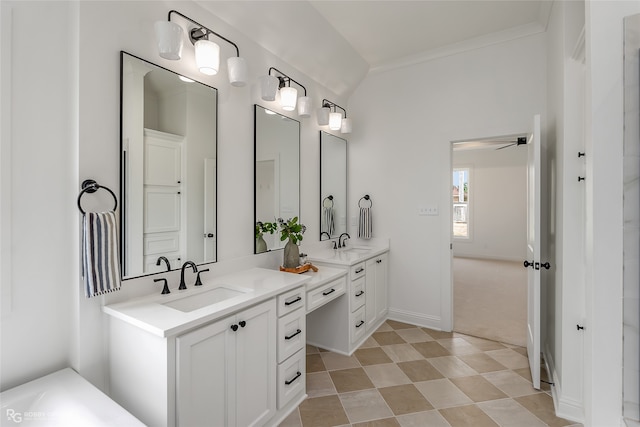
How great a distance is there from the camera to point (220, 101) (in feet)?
7.14

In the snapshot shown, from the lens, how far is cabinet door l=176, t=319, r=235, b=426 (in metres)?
1.32

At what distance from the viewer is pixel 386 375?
2420 mm

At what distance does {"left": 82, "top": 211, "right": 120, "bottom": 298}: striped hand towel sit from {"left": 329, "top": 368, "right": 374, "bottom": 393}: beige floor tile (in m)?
1.66

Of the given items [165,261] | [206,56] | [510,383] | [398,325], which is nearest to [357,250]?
[398,325]

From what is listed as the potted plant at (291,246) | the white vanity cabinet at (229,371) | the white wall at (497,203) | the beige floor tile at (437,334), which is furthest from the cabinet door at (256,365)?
the white wall at (497,203)

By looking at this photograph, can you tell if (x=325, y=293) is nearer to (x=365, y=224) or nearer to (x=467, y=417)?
(x=467, y=417)

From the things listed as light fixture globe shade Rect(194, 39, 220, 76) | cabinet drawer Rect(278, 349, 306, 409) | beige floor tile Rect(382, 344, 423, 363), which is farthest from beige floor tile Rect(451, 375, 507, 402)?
light fixture globe shade Rect(194, 39, 220, 76)

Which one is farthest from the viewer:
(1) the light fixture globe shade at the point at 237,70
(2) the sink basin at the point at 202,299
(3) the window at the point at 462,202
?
(3) the window at the point at 462,202

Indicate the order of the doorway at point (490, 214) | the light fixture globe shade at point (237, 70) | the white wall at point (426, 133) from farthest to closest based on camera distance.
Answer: the doorway at point (490, 214), the white wall at point (426, 133), the light fixture globe shade at point (237, 70)

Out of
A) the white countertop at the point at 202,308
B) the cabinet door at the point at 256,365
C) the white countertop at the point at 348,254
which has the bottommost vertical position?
the cabinet door at the point at 256,365

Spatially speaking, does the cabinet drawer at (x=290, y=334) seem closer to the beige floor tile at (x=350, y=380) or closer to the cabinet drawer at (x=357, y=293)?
the beige floor tile at (x=350, y=380)

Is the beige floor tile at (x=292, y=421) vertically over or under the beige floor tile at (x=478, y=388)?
under

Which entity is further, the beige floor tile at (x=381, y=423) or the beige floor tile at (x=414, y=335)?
the beige floor tile at (x=414, y=335)

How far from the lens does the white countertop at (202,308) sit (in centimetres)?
132
